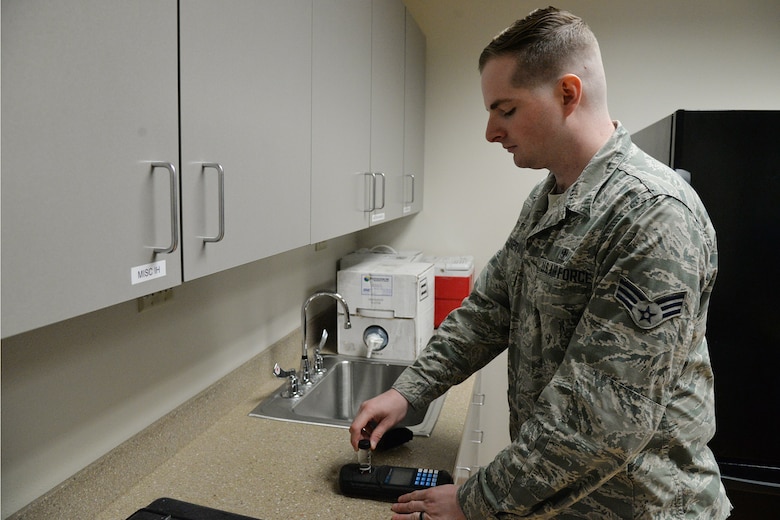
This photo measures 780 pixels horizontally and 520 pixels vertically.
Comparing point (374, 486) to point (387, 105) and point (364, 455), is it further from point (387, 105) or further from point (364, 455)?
point (387, 105)

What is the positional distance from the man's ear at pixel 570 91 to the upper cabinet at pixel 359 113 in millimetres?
623

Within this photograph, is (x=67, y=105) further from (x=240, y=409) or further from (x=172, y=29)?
(x=240, y=409)

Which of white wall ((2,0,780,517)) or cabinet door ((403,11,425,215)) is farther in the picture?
cabinet door ((403,11,425,215))

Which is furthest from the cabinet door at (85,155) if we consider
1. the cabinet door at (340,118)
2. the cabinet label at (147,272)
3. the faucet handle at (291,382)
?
the faucet handle at (291,382)

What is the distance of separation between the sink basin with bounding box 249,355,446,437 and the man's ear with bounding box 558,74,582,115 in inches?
41.6

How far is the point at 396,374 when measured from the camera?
219 centimetres

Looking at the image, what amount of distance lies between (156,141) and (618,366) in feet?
2.54

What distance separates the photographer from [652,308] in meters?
0.91

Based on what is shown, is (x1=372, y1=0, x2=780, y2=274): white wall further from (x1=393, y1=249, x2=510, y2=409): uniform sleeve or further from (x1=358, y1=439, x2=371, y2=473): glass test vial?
(x1=358, y1=439, x2=371, y2=473): glass test vial

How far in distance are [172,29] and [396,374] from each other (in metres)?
1.54

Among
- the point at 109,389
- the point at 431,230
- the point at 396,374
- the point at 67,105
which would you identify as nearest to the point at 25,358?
the point at 109,389

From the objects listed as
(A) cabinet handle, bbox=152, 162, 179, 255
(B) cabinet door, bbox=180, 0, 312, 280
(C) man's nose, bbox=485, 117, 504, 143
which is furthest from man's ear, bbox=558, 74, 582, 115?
(A) cabinet handle, bbox=152, 162, 179, 255

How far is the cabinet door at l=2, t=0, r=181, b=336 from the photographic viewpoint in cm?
65

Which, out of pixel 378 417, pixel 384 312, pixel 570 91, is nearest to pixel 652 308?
pixel 570 91
